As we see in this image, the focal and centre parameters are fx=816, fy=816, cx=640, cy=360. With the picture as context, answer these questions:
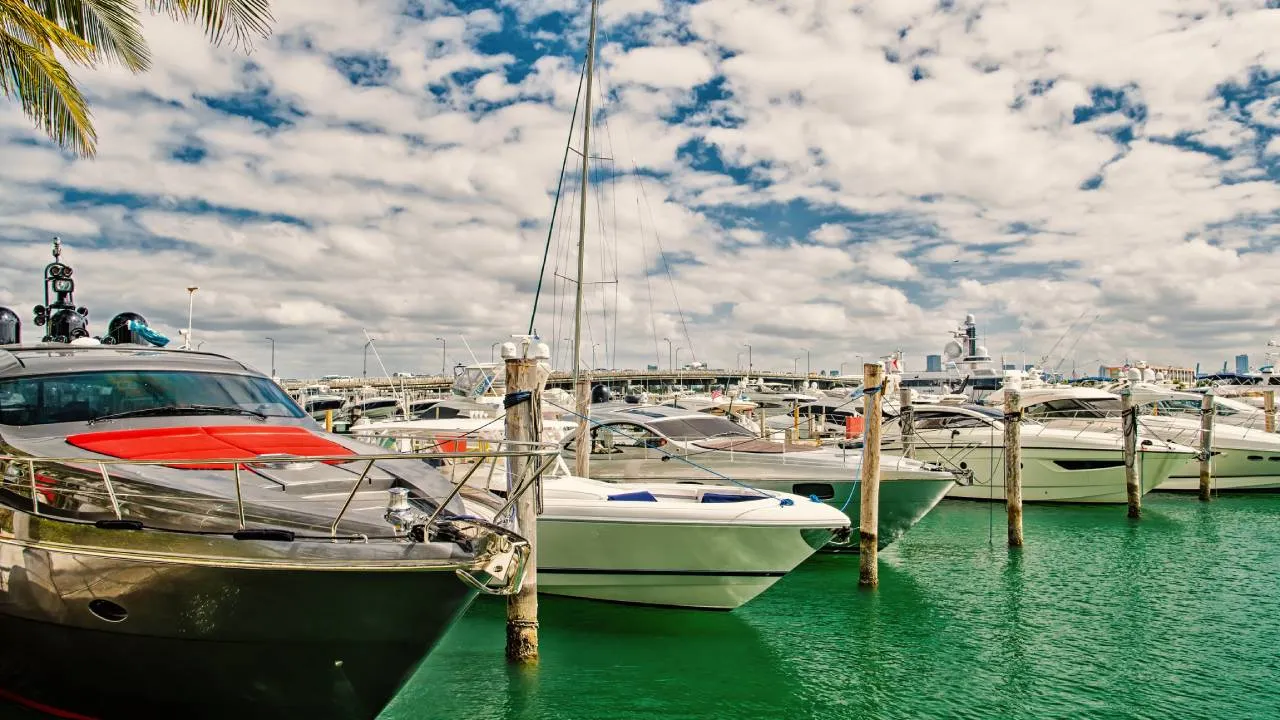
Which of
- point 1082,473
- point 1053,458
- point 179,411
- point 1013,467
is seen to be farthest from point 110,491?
point 1082,473

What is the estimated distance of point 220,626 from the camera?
16.2ft

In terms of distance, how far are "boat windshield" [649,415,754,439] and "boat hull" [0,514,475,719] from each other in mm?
9358

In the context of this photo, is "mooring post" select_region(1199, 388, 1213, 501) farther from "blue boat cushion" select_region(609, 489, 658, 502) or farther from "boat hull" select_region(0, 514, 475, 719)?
A: "boat hull" select_region(0, 514, 475, 719)

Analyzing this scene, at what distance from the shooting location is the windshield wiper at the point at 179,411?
21.0ft

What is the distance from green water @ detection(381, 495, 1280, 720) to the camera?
7992mm

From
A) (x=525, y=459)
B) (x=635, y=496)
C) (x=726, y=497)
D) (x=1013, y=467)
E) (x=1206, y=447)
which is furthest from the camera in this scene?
(x=1206, y=447)

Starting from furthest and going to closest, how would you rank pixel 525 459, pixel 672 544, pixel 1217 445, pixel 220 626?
pixel 1217 445 < pixel 672 544 < pixel 525 459 < pixel 220 626

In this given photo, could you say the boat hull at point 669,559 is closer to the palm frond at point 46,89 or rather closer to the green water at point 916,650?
the green water at point 916,650

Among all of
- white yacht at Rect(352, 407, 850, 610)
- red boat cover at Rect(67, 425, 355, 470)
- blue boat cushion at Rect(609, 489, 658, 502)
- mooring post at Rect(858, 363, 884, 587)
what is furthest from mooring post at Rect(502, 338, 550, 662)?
mooring post at Rect(858, 363, 884, 587)

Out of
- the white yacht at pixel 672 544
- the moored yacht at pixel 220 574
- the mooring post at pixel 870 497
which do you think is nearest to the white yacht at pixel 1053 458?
the mooring post at pixel 870 497

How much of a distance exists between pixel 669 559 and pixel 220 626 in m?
5.91

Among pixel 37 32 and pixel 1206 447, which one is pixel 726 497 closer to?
pixel 37 32

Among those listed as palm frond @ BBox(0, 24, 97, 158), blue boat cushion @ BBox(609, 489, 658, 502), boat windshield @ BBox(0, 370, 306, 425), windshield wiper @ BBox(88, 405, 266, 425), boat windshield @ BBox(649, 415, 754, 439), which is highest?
palm frond @ BBox(0, 24, 97, 158)

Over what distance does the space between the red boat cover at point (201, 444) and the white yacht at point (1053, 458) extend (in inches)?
642
